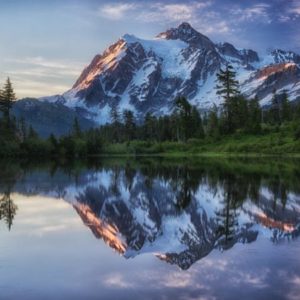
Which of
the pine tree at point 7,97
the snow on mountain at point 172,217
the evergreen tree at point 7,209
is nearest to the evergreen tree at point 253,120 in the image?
the pine tree at point 7,97

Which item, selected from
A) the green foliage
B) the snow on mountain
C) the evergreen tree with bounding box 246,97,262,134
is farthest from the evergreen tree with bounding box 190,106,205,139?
the snow on mountain

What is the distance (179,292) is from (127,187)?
30.4 metres

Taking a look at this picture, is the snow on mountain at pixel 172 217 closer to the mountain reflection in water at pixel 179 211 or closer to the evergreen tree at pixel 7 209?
the mountain reflection in water at pixel 179 211

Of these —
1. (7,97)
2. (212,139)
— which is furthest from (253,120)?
(7,97)

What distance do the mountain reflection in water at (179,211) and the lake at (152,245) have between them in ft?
0.19

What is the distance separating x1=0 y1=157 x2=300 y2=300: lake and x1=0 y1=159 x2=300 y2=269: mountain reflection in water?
2.3 inches

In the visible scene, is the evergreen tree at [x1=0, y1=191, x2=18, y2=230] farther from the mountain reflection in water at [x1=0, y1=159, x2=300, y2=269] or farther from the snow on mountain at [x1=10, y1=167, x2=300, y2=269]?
the snow on mountain at [x1=10, y1=167, x2=300, y2=269]

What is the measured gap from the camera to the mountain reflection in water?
20.6m

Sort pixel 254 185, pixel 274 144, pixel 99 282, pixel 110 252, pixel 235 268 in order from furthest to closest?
1. pixel 274 144
2. pixel 254 185
3. pixel 110 252
4. pixel 235 268
5. pixel 99 282

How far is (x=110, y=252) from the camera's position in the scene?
750 inches

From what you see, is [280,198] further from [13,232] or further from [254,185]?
[13,232]

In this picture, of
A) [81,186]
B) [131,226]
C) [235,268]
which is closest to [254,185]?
[81,186]

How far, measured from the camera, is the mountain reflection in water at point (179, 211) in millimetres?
20594

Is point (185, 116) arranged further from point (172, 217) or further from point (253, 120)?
point (172, 217)
